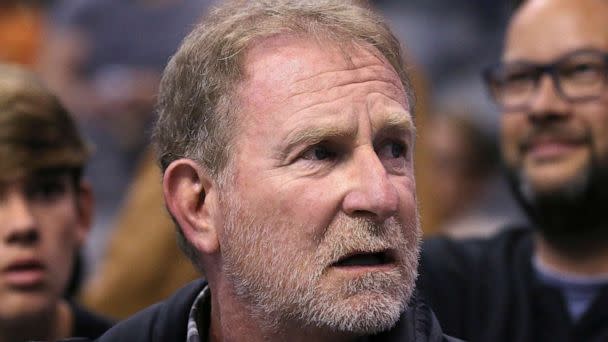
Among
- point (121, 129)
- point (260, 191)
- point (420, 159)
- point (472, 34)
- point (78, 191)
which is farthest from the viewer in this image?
point (472, 34)

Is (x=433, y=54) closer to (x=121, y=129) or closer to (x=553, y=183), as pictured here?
(x=121, y=129)

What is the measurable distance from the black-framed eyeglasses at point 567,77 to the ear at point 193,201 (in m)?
1.77

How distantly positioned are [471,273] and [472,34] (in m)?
3.51

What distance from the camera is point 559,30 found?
200 inches

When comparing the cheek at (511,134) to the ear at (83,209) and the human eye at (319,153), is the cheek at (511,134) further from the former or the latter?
the human eye at (319,153)

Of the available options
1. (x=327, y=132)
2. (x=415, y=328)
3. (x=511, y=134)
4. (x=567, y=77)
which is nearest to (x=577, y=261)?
(x=511, y=134)

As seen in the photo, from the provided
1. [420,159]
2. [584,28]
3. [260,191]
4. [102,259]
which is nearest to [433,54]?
[420,159]

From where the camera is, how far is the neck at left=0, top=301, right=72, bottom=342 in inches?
181

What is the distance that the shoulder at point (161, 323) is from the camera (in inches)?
150

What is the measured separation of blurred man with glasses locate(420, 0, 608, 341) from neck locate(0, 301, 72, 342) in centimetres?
133

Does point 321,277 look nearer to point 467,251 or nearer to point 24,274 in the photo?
point 24,274

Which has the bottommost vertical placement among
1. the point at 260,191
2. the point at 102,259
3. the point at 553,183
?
the point at 102,259

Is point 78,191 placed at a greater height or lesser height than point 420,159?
greater

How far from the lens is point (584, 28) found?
5.07m
